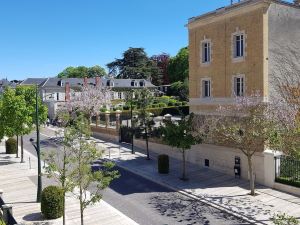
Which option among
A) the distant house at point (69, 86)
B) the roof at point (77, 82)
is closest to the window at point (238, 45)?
the distant house at point (69, 86)

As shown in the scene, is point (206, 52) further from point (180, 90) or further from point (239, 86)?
point (180, 90)

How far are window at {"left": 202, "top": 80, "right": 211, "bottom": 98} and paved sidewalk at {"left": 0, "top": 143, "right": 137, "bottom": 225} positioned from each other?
41.6ft

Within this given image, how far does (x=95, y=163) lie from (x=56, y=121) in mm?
36253

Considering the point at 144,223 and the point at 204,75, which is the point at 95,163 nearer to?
the point at 204,75

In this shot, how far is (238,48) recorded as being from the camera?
25.8m

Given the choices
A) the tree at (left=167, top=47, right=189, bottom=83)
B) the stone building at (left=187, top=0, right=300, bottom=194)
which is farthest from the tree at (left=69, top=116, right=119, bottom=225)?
the tree at (left=167, top=47, right=189, bottom=83)

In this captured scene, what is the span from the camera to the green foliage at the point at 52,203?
58.2 ft

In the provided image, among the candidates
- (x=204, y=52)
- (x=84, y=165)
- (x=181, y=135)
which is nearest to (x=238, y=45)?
(x=204, y=52)

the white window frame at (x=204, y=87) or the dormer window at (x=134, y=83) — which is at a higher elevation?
the dormer window at (x=134, y=83)

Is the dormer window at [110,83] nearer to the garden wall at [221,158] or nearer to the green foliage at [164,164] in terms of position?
the garden wall at [221,158]

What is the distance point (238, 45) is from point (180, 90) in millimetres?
55003

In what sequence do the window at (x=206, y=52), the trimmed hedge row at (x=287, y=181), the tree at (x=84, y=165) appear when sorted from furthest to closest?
the window at (x=206, y=52) < the trimmed hedge row at (x=287, y=181) < the tree at (x=84, y=165)

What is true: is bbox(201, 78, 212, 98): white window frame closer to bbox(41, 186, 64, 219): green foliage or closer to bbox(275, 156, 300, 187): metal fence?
bbox(275, 156, 300, 187): metal fence

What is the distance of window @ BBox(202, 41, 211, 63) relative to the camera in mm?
Result: 28447
